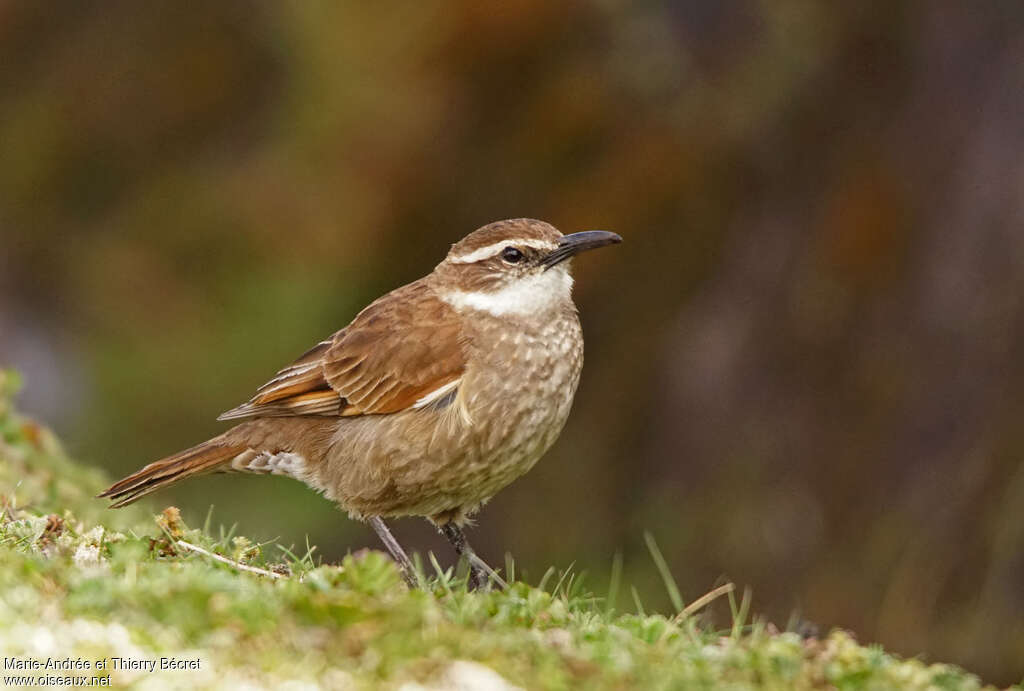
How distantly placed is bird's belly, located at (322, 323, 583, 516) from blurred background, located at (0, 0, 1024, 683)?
3.22 metres

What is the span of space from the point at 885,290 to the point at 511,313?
15.7 ft

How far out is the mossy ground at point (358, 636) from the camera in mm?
3998

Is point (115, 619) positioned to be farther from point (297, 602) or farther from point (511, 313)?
point (511, 313)

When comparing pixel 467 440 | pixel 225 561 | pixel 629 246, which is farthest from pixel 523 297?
pixel 629 246

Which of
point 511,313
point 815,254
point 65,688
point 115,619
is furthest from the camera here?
point 815,254

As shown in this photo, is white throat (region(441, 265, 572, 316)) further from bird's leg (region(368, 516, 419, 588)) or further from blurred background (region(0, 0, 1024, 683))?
blurred background (region(0, 0, 1024, 683))

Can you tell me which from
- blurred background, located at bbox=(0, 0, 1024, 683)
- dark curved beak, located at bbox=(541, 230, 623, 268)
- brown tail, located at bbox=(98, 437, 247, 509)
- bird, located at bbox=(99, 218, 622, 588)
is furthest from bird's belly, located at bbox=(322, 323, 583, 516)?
blurred background, located at bbox=(0, 0, 1024, 683)

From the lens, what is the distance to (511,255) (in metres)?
7.31

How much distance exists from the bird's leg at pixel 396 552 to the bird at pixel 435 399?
0.04ft

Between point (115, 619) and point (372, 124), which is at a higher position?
point (372, 124)

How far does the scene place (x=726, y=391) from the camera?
11.8 meters

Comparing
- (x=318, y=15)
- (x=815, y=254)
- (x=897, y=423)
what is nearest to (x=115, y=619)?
(x=897, y=423)

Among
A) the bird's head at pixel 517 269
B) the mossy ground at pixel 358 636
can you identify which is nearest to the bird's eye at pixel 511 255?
the bird's head at pixel 517 269

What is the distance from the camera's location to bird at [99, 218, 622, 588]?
6711 millimetres
